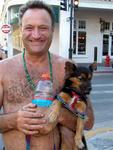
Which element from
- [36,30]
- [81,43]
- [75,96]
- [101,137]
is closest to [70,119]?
[75,96]

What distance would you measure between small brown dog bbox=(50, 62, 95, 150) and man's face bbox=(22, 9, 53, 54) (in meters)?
0.37

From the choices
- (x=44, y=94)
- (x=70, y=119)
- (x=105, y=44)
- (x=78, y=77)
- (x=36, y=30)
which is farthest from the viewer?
(x=105, y=44)

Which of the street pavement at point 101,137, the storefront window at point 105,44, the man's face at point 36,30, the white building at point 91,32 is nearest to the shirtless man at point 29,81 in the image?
the man's face at point 36,30

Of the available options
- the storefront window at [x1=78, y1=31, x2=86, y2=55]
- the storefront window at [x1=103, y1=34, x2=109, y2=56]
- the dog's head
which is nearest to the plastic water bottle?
the dog's head

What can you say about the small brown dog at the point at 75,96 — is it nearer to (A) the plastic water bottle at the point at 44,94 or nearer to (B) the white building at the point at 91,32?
(A) the plastic water bottle at the point at 44,94

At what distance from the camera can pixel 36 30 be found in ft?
8.44

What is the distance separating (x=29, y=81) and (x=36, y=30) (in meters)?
0.35

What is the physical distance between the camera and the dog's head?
299 centimetres

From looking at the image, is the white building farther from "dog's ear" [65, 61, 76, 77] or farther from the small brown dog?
"dog's ear" [65, 61, 76, 77]

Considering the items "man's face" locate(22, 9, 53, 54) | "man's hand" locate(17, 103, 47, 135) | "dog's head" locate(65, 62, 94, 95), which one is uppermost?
"man's face" locate(22, 9, 53, 54)

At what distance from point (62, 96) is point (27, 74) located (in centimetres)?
29

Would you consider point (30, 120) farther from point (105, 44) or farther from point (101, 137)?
point (105, 44)

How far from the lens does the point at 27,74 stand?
8.84 ft

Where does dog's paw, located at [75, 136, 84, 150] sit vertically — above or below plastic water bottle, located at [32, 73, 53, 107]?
below
